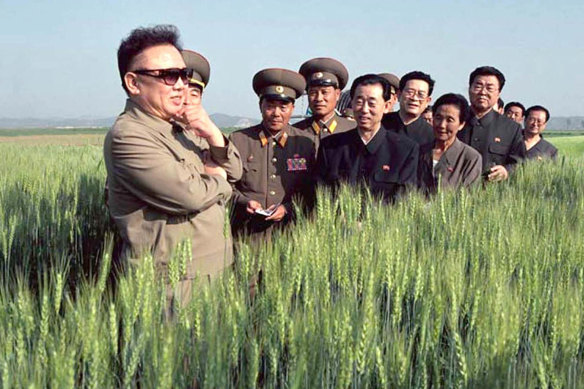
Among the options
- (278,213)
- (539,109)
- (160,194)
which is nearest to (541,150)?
(539,109)

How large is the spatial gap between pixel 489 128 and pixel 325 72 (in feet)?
6.04

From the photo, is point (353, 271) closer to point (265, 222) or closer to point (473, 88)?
point (265, 222)

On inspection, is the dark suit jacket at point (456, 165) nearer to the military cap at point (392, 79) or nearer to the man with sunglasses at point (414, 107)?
the man with sunglasses at point (414, 107)

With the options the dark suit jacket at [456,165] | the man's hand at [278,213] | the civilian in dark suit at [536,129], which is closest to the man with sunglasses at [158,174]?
the man's hand at [278,213]

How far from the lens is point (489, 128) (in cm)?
507

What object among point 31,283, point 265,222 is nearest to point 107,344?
point 31,283

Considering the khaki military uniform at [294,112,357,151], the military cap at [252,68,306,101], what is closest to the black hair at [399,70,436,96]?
the khaki military uniform at [294,112,357,151]

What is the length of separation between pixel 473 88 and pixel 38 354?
4700 mm

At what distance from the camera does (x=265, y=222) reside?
137 inches

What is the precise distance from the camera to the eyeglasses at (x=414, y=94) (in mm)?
4500

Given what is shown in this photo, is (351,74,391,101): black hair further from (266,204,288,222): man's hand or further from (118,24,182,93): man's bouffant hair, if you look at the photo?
(118,24,182,93): man's bouffant hair

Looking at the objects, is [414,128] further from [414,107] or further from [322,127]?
[322,127]

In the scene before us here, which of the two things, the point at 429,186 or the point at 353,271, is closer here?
the point at 353,271

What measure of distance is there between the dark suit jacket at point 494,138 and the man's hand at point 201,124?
337 centimetres
